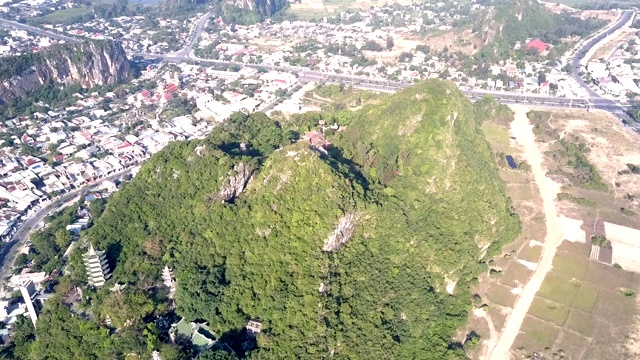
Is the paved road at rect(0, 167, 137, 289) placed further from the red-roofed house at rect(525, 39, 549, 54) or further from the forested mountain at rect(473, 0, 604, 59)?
the red-roofed house at rect(525, 39, 549, 54)

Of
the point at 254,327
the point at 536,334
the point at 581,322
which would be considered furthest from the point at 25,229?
the point at 581,322

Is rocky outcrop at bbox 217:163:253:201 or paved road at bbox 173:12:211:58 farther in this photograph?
paved road at bbox 173:12:211:58

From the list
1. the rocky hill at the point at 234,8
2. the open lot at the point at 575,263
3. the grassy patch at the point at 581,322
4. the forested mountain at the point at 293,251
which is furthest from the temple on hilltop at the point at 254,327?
the rocky hill at the point at 234,8

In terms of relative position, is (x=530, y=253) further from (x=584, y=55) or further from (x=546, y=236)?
(x=584, y=55)

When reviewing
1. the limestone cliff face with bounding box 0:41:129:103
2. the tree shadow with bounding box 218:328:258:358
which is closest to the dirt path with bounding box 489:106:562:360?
the tree shadow with bounding box 218:328:258:358

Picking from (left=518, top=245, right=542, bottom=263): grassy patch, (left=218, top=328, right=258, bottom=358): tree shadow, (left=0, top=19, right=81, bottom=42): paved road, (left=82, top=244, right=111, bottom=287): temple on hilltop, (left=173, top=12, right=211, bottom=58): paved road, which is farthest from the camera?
(left=0, top=19, right=81, bottom=42): paved road

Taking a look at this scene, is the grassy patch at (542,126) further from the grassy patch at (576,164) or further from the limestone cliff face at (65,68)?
the limestone cliff face at (65,68)
